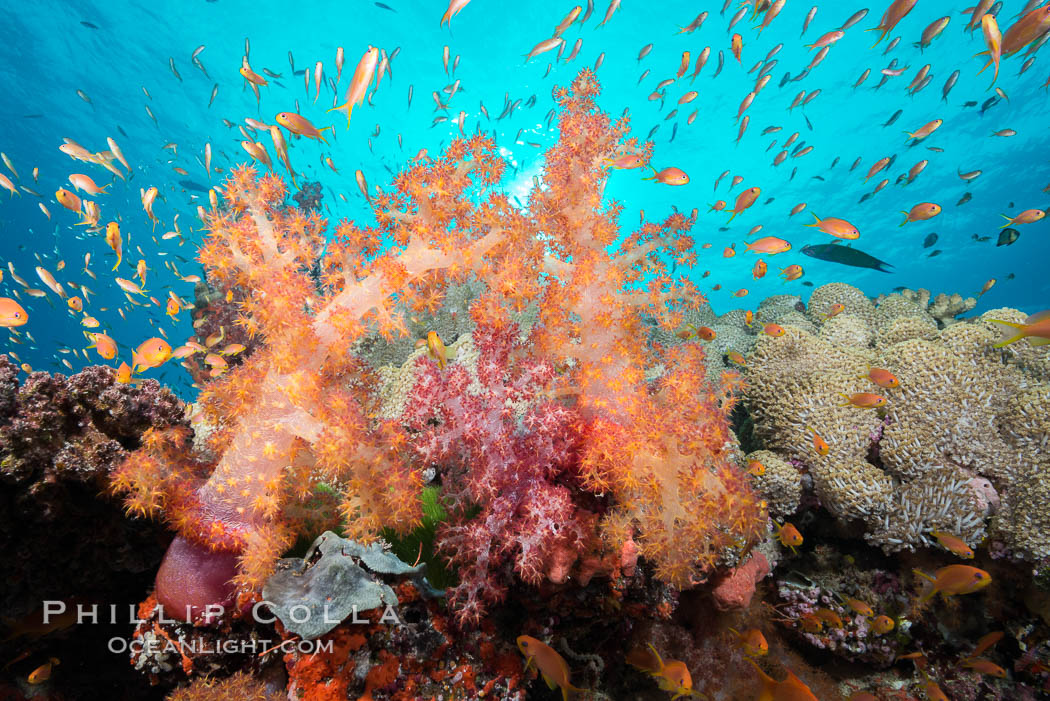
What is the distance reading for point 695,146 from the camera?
97.3 ft

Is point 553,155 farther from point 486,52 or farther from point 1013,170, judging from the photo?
point 1013,170

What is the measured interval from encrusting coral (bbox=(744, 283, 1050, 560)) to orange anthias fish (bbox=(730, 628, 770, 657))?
1.28 m

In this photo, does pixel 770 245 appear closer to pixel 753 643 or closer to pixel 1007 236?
pixel 753 643

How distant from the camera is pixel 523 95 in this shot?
2619 cm

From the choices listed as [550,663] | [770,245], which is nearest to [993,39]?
[770,245]

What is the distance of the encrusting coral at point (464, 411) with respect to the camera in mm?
2330

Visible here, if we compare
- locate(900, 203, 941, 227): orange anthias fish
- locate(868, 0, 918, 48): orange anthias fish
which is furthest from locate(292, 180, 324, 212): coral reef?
locate(900, 203, 941, 227): orange anthias fish

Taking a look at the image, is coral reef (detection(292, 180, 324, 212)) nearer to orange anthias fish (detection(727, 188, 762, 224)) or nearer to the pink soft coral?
orange anthias fish (detection(727, 188, 762, 224))

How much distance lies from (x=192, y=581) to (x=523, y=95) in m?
29.9

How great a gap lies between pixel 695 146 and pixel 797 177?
37.2 feet

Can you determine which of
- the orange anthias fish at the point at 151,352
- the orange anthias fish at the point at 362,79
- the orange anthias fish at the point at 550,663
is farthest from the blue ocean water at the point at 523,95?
the orange anthias fish at the point at 550,663

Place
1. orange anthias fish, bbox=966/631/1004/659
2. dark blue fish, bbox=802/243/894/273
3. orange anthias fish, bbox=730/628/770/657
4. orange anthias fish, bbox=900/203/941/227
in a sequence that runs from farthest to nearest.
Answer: orange anthias fish, bbox=900/203/941/227
dark blue fish, bbox=802/243/894/273
orange anthias fish, bbox=966/631/1004/659
orange anthias fish, bbox=730/628/770/657

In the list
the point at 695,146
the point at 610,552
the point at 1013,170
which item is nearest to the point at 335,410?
the point at 610,552

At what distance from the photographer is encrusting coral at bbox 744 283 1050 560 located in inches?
146
